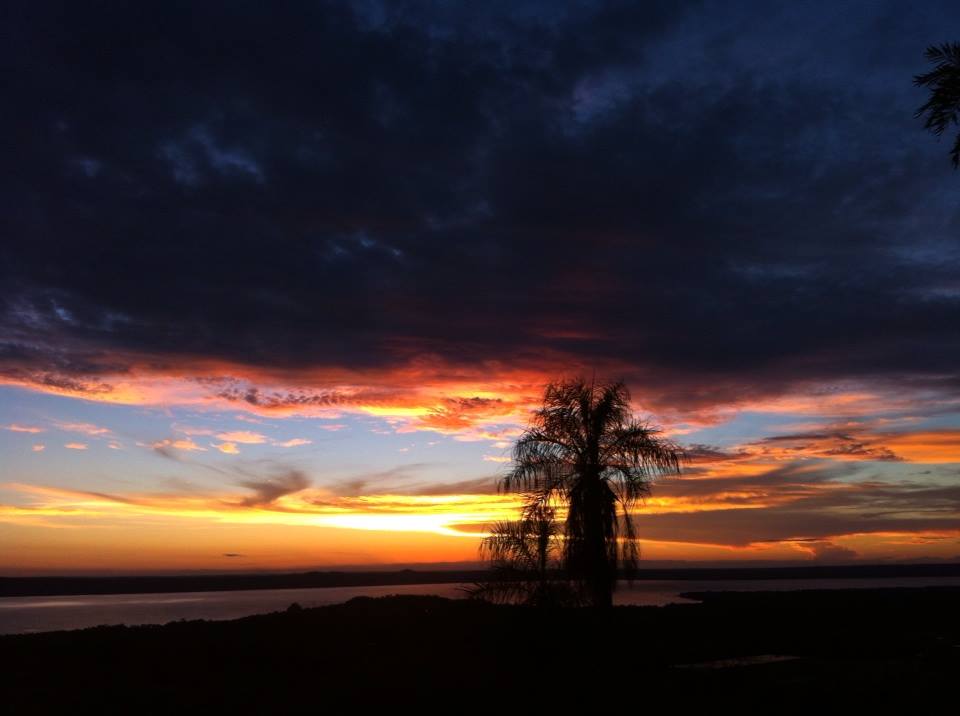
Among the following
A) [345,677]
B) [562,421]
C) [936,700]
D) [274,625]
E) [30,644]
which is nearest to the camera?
[936,700]

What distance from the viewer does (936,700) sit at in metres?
15.0

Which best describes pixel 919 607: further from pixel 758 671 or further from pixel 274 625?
pixel 274 625

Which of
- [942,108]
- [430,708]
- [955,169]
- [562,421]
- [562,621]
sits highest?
[942,108]

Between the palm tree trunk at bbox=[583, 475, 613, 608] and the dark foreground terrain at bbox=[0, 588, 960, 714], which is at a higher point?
the palm tree trunk at bbox=[583, 475, 613, 608]

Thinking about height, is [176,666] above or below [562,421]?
below

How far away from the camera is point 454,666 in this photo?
21.6 m

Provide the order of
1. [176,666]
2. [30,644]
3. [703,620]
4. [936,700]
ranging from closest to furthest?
[936,700], [176,666], [30,644], [703,620]

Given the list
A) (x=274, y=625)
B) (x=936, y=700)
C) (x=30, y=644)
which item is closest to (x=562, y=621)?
(x=936, y=700)

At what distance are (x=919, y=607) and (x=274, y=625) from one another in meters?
45.1

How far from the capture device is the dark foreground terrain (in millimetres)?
16781

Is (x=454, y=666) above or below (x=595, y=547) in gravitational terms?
below

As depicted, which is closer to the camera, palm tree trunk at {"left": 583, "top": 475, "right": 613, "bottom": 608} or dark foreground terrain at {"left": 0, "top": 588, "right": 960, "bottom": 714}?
dark foreground terrain at {"left": 0, "top": 588, "right": 960, "bottom": 714}

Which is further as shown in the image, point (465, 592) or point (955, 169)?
point (465, 592)

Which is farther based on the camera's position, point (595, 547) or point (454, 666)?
point (595, 547)
